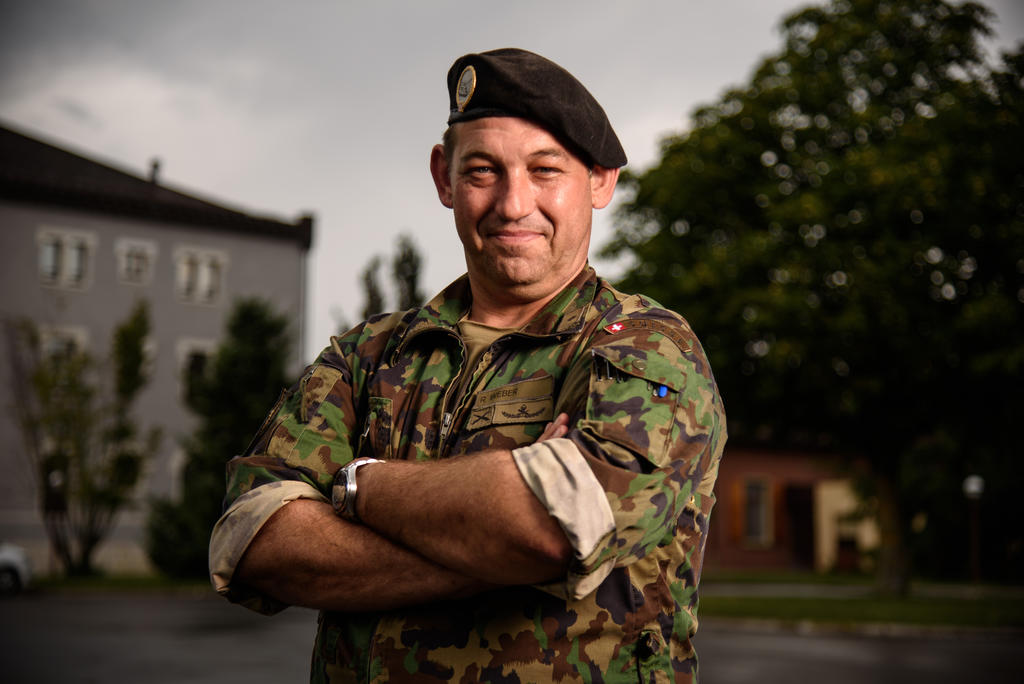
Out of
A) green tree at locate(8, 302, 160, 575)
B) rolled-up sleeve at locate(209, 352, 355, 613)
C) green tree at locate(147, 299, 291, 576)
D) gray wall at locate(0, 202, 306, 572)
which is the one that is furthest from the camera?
gray wall at locate(0, 202, 306, 572)

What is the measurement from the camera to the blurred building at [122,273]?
32719 millimetres

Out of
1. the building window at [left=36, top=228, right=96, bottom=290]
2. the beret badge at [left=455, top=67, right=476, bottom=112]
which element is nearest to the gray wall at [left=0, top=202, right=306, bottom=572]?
the building window at [left=36, top=228, right=96, bottom=290]

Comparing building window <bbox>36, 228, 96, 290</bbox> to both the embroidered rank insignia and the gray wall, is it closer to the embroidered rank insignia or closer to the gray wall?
the gray wall

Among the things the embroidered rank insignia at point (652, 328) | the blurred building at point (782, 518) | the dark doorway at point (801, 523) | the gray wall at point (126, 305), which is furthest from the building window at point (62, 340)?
the embroidered rank insignia at point (652, 328)

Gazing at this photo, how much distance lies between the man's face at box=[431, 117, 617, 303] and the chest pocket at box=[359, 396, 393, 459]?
32 cm

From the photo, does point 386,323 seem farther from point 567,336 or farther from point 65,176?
point 65,176

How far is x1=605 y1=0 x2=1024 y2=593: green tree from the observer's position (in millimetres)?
17359

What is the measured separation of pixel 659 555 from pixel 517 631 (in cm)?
27

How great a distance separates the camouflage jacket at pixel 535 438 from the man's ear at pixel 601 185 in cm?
15

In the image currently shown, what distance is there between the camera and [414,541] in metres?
1.75

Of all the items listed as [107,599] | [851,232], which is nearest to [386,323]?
[851,232]

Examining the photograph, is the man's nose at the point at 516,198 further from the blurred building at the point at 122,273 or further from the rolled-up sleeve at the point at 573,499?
the blurred building at the point at 122,273

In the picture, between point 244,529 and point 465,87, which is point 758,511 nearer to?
point 465,87

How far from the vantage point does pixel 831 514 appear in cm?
4097
